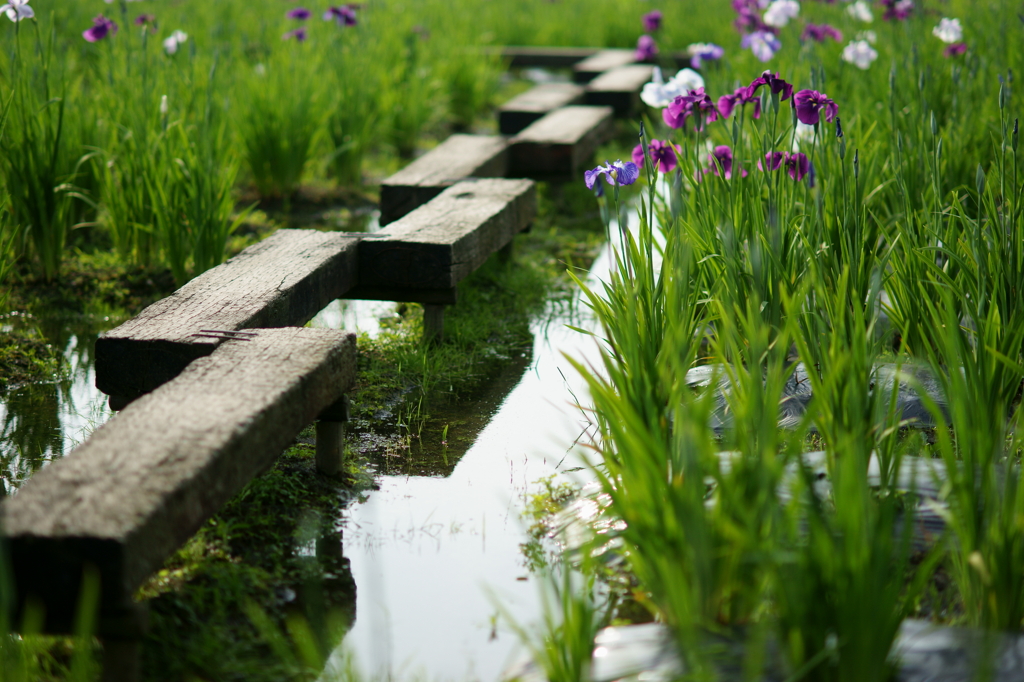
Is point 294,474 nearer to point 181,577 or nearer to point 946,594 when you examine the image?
point 181,577

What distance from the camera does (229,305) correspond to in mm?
2211

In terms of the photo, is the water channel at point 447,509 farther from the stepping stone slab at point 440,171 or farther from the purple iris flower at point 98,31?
the purple iris flower at point 98,31

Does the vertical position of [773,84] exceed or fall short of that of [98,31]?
it falls short

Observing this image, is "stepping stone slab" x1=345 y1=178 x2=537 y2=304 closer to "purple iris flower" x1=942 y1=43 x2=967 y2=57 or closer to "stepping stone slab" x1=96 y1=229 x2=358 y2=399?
"stepping stone slab" x1=96 y1=229 x2=358 y2=399

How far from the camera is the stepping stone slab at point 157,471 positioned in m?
1.24

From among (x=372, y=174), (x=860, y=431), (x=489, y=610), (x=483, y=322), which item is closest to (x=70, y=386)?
(x=483, y=322)

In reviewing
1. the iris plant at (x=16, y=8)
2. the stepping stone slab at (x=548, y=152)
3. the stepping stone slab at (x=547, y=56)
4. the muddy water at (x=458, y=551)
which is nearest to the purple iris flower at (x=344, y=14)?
the stepping stone slab at (x=548, y=152)

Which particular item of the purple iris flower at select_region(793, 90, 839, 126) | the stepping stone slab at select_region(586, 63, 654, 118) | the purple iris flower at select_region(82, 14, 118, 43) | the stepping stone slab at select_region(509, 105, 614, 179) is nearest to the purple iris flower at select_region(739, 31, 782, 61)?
the stepping stone slab at select_region(509, 105, 614, 179)

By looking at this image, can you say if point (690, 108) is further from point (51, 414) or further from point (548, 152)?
point (548, 152)

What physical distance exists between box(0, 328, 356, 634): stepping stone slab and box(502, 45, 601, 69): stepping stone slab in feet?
25.5

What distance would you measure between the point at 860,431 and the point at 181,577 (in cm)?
124

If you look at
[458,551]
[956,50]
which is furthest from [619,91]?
[458,551]

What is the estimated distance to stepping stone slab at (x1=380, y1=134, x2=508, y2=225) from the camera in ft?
12.2

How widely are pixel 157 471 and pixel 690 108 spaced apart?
1.71 metres
